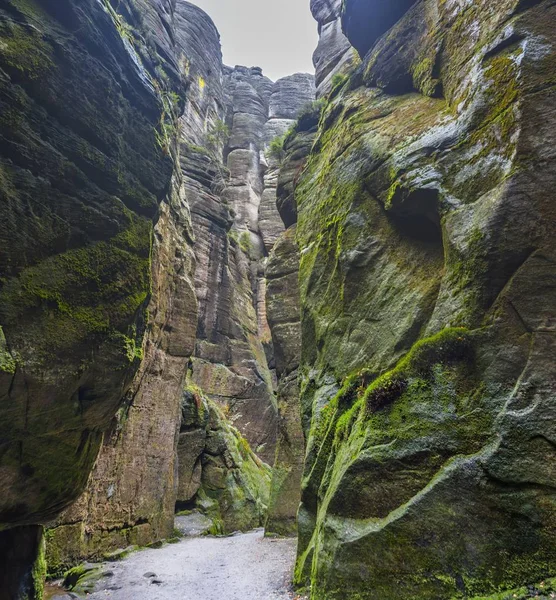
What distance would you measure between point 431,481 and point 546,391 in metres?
1.77

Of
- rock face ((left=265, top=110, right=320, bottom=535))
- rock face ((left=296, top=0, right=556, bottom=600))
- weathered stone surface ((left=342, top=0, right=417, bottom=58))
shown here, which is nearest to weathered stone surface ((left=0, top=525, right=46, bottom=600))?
rock face ((left=296, top=0, right=556, bottom=600))

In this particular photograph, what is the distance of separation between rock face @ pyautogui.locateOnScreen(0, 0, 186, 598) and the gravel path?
9.26ft

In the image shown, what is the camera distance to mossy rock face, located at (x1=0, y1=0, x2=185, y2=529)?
473cm

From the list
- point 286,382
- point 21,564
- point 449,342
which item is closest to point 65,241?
point 21,564

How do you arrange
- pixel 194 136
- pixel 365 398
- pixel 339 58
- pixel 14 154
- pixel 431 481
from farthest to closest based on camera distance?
pixel 194 136 → pixel 339 58 → pixel 365 398 → pixel 431 481 → pixel 14 154

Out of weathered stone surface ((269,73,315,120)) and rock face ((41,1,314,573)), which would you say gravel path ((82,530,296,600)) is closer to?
rock face ((41,1,314,573))

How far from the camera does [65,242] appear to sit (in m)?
5.29

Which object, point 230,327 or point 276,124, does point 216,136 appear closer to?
point 276,124

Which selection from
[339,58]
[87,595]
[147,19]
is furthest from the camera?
[339,58]

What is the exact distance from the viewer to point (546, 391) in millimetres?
4852

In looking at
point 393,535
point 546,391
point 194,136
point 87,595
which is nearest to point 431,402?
point 546,391

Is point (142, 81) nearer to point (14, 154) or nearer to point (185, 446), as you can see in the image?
point (14, 154)

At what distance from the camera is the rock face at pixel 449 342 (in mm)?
4738

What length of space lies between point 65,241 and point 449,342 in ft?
17.9
